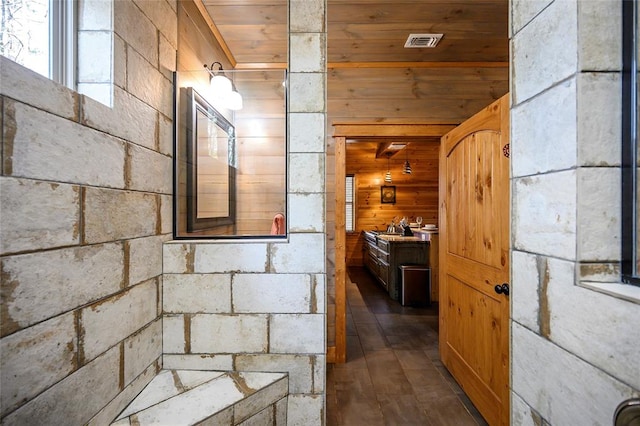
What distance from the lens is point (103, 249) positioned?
1.15m

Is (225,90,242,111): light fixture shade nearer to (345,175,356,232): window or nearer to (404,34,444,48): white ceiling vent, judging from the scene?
(404,34,444,48): white ceiling vent

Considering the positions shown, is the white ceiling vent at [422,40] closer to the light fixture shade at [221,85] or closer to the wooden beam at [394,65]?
the wooden beam at [394,65]

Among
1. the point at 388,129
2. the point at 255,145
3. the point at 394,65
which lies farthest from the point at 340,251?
the point at 394,65

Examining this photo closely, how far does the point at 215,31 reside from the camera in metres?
2.38

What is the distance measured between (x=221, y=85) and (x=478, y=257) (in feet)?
7.09

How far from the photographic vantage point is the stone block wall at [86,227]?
83cm

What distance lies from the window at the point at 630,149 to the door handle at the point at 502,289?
1.00 metres

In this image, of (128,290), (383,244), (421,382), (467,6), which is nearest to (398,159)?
(383,244)

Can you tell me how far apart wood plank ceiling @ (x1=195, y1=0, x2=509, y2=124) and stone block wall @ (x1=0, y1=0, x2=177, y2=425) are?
0.99 meters

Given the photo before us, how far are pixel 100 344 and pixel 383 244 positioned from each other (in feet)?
14.4

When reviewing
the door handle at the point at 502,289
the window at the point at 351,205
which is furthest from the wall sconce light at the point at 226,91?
the window at the point at 351,205

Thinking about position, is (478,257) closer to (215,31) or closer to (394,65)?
(394,65)

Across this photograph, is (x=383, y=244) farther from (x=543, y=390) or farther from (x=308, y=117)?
(x=543, y=390)

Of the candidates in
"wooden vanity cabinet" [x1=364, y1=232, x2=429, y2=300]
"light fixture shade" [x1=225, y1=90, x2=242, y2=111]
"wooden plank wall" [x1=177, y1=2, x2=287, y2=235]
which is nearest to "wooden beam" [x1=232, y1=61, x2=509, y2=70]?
"wooden plank wall" [x1=177, y1=2, x2=287, y2=235]
